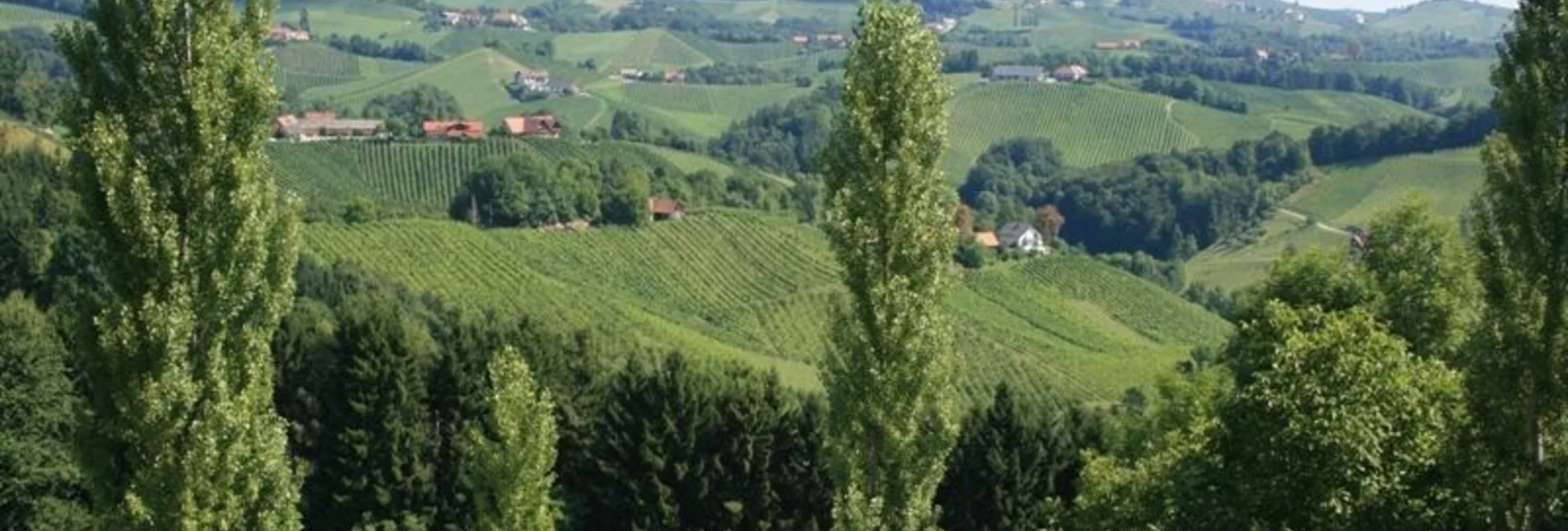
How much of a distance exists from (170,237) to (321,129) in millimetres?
143474

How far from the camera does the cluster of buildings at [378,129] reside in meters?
149

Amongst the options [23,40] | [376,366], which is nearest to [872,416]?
[376,366]

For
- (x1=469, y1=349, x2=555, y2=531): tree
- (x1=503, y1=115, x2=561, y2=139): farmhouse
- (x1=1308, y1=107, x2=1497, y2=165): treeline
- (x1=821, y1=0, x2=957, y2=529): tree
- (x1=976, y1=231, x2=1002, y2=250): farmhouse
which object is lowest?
(x1=976, y1=231, x2=1002, y2=250): farmhouse

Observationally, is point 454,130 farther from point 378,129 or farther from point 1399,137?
point 1399,137

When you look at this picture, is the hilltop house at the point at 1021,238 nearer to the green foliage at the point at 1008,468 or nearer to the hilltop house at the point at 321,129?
the hilltop house at the point at 321,129

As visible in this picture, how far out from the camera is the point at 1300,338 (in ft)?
72.6

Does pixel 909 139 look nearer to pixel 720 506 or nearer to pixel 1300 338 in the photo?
pixel 1300 338

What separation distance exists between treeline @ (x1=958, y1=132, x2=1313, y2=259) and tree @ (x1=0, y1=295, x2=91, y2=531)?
383 feet

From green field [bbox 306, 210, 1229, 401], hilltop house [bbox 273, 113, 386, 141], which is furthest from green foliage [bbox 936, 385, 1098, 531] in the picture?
hilltop house [bbox 273, 113, 386, 141]

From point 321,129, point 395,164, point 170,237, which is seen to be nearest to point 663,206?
point 395,164

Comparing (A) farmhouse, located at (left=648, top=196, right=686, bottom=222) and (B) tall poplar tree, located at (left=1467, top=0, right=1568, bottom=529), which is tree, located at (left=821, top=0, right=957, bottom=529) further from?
(A) farmhouse, located at (left=648, top=196, right=686, bottom=222)

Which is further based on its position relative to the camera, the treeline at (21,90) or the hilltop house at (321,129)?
the hilltop house at (321,129)

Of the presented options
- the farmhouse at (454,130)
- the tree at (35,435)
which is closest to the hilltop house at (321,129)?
the farmhouse at (454,130)

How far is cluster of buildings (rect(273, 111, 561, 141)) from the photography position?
149 m
